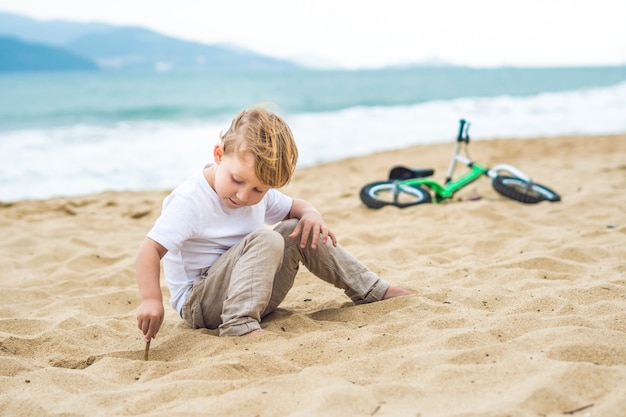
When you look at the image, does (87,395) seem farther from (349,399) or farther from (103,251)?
(103,251)

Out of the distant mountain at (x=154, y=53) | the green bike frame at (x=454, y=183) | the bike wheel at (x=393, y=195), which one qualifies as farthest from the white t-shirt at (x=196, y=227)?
the distant mountain at (x=154, y=53)

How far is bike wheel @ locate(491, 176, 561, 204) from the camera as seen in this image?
16.3ft

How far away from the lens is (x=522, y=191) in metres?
5.09

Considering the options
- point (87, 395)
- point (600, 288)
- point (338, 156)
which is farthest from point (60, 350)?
point (338, 156)

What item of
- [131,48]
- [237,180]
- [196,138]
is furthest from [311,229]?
[131,48]

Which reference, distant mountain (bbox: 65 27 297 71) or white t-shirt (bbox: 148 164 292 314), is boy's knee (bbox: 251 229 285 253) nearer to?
white t-shirt (bbox: 148 164 292 314)

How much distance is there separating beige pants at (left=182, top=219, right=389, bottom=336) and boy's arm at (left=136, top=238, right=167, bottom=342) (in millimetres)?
260

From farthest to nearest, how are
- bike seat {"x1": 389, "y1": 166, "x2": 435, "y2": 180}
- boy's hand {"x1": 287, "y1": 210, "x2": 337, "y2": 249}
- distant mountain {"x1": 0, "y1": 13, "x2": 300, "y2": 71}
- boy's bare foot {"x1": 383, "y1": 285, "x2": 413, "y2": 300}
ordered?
distant mountain {"x1": 0, "y1": 13, "x2": 300, "y2": 71}, bike seat {"x1": 389, "y1": 166, "x2": 435, "y2": 180}, boy's bare foot {"x1": 383, "y1": 285, "x2": 413, "y2": 300}, boy's hand {"x1": 287, "y1": 210, "x2": 337, "y2": 249}

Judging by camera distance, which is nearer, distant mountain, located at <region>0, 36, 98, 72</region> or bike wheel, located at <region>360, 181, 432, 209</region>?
bike wheel, located at <region>360, 181, 432, 209</region>

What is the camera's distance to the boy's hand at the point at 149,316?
7.22ft

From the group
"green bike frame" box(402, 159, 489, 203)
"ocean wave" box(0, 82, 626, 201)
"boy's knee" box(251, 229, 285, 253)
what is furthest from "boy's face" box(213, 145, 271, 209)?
"ocean wave" box(0, 82, 626, 201)

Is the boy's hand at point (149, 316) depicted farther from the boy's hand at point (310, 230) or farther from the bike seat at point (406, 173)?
the bike seat at point (406, 173)

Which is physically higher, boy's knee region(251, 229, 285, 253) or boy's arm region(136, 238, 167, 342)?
boy's knee region(251, 229, 285, 253)

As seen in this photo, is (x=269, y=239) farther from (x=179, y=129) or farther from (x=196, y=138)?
(x=179, y=129)
